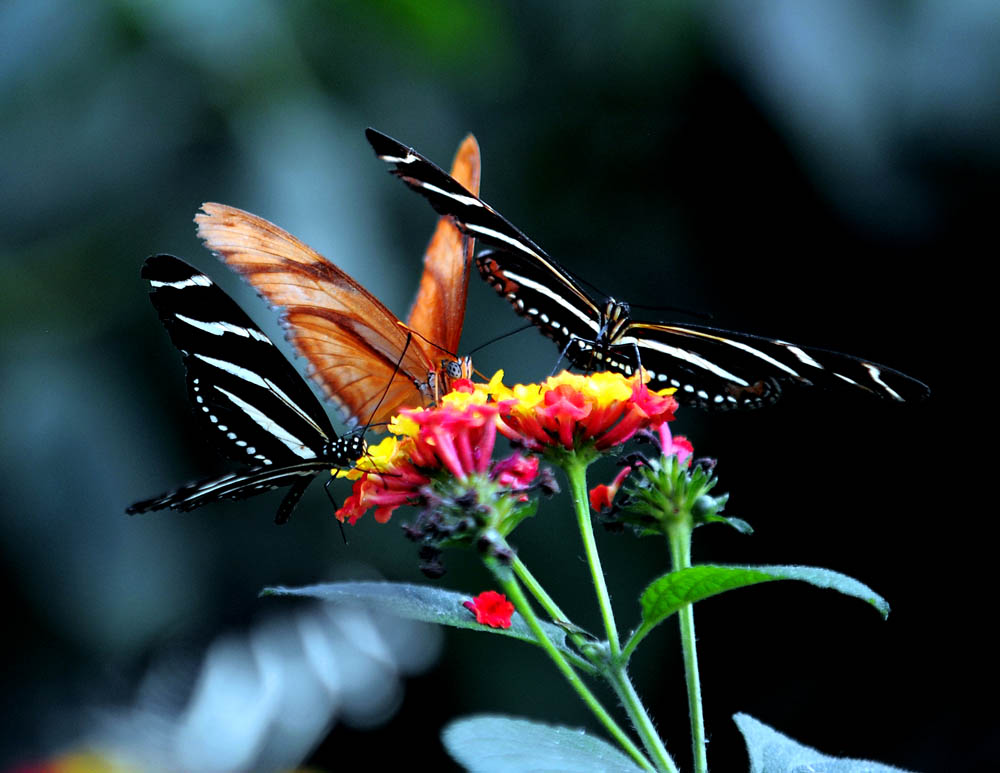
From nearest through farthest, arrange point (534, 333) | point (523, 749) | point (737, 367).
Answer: point (523, 749) → point (737, 367) → point (534, 333)

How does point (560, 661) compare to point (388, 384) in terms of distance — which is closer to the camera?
point (560, 661)

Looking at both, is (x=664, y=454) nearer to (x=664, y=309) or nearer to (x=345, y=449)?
(x=664, y=309)

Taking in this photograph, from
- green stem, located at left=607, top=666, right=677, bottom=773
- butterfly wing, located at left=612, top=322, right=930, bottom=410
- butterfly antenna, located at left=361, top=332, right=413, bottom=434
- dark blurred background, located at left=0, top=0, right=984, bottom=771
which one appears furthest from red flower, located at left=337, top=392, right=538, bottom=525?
dark blurred background, located at left=0, top=0, right=984, bottom=771

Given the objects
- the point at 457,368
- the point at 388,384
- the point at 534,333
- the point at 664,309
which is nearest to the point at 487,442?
the point at 664,309

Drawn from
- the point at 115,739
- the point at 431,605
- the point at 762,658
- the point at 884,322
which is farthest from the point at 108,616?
the point at 884,322

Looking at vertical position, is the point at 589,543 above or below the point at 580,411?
below

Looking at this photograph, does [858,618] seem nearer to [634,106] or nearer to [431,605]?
[634,106]
